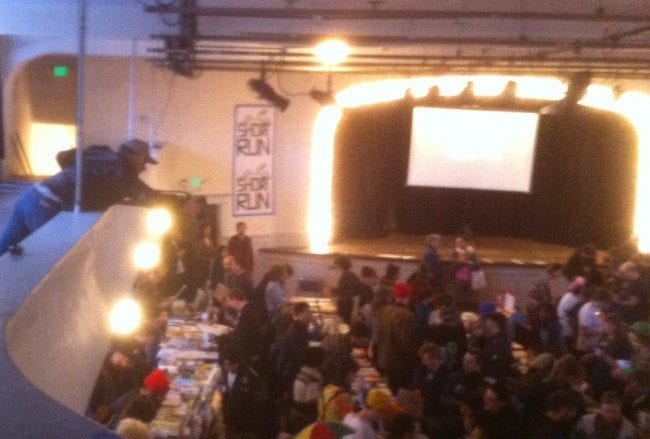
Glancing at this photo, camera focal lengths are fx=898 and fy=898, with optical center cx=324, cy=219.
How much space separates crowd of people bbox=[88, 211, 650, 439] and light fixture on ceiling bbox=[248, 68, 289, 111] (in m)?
2.17

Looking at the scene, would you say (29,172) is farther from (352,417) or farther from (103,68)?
(352,417)

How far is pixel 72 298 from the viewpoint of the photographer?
3607mm

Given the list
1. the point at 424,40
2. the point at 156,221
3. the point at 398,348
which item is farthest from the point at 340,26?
the point at 156,221

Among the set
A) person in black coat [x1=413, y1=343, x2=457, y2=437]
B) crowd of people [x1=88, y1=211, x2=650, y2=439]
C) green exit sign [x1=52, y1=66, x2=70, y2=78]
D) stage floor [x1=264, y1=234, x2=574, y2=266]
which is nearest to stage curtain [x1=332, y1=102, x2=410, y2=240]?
stage floor [x1=264, y1=234, x2=574, y2=266]

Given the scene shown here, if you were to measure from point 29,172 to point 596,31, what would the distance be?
764cm

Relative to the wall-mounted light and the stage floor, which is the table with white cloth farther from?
the stage floor

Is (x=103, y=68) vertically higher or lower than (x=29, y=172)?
higher

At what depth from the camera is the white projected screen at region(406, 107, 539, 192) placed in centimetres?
1562

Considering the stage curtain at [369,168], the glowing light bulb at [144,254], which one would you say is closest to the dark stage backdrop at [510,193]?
the stage curtain at [369,168]

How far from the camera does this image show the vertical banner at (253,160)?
1355 centimetres

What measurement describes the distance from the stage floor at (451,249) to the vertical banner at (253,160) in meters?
0.80

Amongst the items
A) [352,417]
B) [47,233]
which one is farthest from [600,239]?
[47,233]

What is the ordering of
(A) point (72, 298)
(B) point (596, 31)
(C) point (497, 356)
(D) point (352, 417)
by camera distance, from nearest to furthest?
(A) point (72, 298)
(D) point (352, 417)
(C) point (497, 356)
(B) point (596, 31)

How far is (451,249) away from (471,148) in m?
1.82
